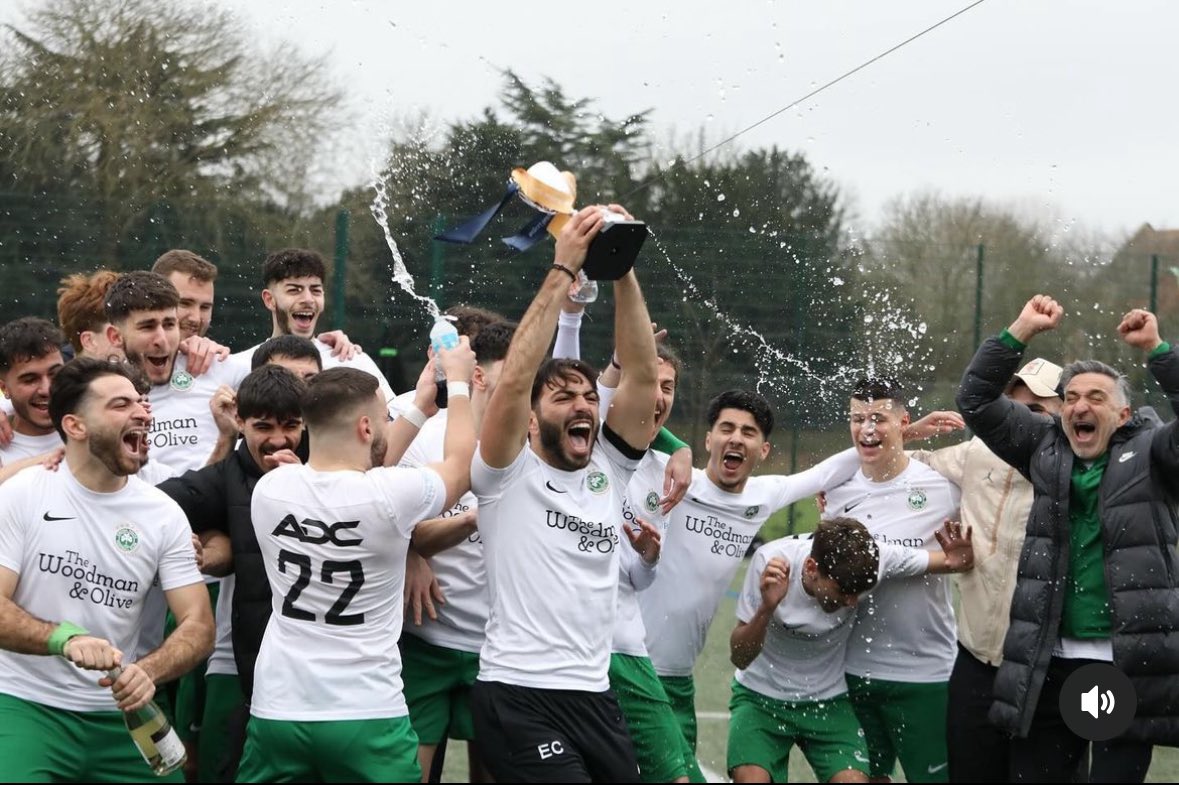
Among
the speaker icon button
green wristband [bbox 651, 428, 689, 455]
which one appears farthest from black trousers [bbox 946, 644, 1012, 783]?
green wristband [bbox 651, 428, 689, 455]

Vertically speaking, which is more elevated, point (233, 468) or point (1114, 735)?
point (233, 468)

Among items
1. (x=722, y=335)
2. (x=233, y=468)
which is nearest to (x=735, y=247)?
(x=722, y=335)

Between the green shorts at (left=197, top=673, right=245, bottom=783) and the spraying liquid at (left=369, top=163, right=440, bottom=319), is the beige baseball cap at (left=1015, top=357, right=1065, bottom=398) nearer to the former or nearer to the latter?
the green shorts at (left=197, top=673, right=245, bottom=783)

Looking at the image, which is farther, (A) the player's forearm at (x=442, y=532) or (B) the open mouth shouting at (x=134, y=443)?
(A) the player's forearm at (x=442, y=532)

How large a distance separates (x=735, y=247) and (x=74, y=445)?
8.55 metres

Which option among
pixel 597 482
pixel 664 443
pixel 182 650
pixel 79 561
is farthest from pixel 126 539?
pixel 664 443

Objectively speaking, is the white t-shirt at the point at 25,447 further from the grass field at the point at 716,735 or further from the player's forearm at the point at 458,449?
the grass field at the point at 716,735

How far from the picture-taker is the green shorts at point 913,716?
6113 mm

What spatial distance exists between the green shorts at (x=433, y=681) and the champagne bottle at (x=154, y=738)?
1175 millimetres

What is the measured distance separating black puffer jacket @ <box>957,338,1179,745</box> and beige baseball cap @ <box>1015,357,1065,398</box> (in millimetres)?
468

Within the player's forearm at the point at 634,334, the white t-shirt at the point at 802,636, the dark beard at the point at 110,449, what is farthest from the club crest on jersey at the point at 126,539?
the white t-shirt at the point at 802,636

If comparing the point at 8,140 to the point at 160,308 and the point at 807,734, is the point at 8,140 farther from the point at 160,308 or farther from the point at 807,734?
the point at 807,734

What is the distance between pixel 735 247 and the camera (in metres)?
12.7

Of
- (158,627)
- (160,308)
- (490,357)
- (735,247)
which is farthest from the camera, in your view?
(735,247)
